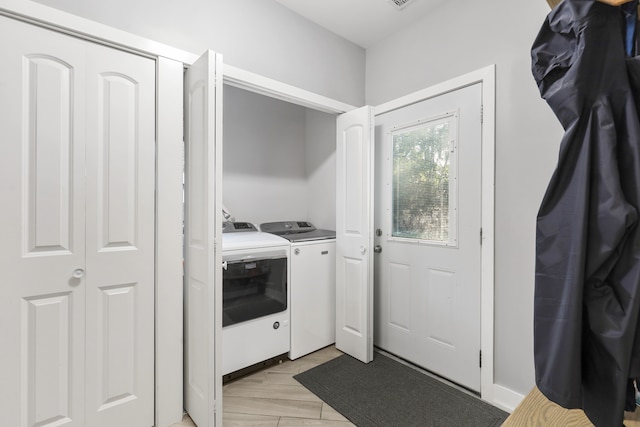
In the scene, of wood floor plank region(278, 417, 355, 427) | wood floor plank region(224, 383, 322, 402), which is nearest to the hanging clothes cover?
wood floor plank region(278, 417, 355, 427)

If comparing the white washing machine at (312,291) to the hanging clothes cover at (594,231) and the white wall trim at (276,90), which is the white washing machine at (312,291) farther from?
the hanging clothes cover at (594,231)

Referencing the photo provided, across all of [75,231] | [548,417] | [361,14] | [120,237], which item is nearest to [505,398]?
[548,417]

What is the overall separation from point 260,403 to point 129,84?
2012 millimetres

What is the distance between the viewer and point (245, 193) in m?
2.94

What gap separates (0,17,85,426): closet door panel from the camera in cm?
129

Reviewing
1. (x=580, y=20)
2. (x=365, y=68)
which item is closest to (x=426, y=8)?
(x=365, y=68)

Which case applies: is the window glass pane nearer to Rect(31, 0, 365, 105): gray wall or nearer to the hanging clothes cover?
Rect(31, 0, 365, 105): gray wall

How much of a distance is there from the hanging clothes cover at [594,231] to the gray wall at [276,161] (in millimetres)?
2370

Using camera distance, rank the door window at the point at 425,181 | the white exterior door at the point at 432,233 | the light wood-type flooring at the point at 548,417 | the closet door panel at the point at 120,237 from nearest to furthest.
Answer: the light wood-type flooring at the point at 548,417, the closet door panel at the point at 120,237, the white exterior door at the point at 432,233, the door window at the point at 425,181

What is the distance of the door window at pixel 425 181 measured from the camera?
2.09m

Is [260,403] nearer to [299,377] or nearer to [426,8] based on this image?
[299,377]

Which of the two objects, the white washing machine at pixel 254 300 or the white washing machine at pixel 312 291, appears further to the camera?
the white washing machine at pixel 312 291

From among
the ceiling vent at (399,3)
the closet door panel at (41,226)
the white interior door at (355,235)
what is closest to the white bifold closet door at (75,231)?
the closet door panel at (41,226)

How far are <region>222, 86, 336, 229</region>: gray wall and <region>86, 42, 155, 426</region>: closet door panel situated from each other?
1198 mm
